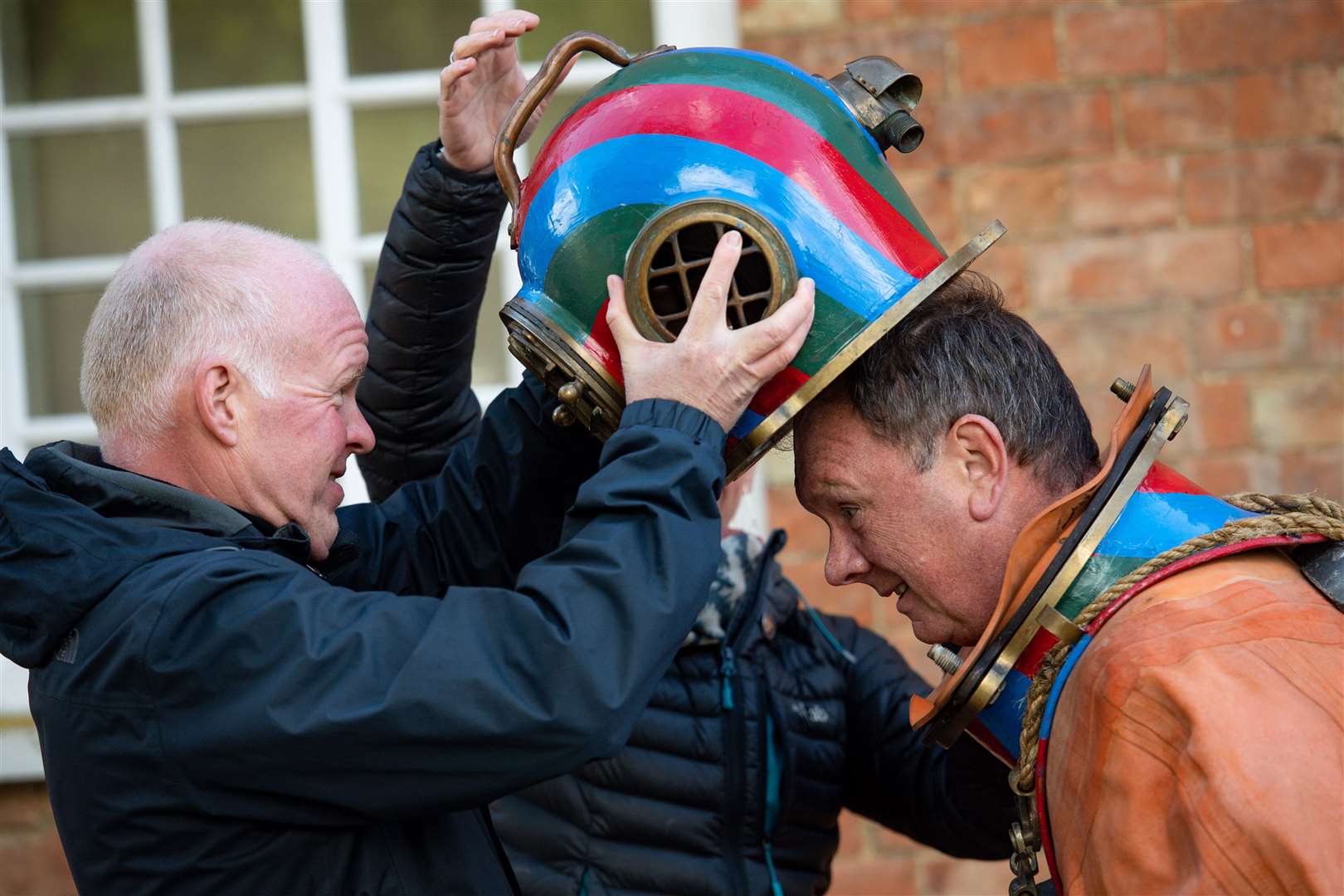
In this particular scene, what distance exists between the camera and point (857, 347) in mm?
1802

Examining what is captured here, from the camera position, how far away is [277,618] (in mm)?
1699

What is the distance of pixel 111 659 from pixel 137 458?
1.12 feet

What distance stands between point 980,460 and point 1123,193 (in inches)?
74.6

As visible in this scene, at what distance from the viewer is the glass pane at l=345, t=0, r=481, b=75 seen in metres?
4.10

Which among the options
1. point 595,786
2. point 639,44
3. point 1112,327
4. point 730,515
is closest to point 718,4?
point 639,44

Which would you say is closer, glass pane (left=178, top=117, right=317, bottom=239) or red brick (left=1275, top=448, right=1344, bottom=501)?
red brick (left=1275, top=448, right=1344, bottom=501)

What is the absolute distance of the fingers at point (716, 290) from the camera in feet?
5.74

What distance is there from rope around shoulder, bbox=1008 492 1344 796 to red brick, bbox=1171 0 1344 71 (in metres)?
2.05

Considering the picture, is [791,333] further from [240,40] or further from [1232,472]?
[240,40]

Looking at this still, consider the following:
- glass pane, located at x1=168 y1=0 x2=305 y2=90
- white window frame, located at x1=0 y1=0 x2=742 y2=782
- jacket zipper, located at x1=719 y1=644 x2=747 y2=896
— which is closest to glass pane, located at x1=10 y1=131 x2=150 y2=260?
white window frame, located at x1=0 y1=0 x2=742 y2=782

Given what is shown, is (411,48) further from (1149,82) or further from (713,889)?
(713,889)

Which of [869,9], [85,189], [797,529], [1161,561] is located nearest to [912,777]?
[1161,561]

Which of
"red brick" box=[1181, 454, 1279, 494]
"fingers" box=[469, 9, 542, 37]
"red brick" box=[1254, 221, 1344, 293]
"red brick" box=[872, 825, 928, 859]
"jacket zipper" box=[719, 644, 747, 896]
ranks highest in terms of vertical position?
"fingers" box=[469, 9, 542, 37]

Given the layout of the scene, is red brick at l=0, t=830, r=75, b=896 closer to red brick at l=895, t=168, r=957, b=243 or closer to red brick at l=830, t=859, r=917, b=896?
red brick at l=830, t=859, r=917, b=896
